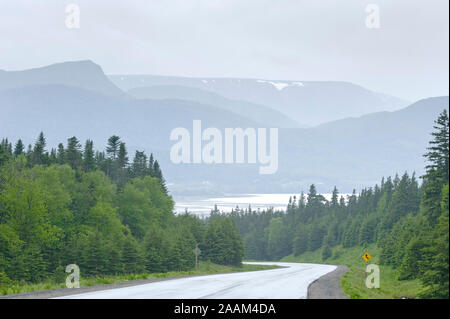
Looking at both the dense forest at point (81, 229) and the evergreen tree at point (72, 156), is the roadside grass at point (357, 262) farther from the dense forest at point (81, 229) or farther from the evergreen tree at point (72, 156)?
the evergreen tree at point (72, 156)

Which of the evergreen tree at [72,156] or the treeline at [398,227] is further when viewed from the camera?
the evergreen tree at [72,156]

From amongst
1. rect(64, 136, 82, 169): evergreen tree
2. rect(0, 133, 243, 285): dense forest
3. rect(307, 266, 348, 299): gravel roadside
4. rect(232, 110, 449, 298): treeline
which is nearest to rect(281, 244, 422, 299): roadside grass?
rect(307, 266, 348, 299): gravel roadside

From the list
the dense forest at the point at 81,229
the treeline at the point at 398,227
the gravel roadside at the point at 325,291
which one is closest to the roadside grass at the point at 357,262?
the gravel roadside at the point at 325,291

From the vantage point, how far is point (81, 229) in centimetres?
7775

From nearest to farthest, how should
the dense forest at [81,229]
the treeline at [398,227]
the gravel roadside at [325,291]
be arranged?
the gravel roadside at [325,291] < the treeline at [398,227] < the dense forest at [81,229]

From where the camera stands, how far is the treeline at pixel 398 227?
29.5 metres

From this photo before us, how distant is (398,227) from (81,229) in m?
43.8

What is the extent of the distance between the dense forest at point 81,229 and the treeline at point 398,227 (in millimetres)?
28211

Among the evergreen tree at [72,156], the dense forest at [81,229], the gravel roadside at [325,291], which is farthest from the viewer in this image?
the evergreen tree at [72,156]

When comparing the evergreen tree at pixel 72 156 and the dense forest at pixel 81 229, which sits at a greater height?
the evergreen tree at pixel 72 156

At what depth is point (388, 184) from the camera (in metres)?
150
